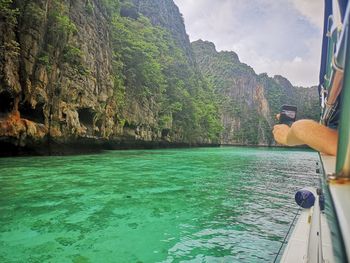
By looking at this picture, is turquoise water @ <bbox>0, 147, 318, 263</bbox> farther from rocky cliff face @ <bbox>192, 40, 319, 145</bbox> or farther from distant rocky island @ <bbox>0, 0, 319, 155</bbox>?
rocky cliff face @ <bbox>192, 40, 319, 145</bbox>

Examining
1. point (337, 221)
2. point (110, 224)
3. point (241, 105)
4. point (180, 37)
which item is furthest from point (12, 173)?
point (241, 105)

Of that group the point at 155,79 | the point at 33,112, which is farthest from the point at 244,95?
the point at 33,112

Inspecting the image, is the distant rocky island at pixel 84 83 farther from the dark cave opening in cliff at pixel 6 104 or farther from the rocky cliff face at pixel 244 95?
the rocky cliff face at pixel 244 95

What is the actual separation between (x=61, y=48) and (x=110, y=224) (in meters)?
15.0

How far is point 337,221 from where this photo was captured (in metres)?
0.64

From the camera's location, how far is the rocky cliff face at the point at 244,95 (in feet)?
289

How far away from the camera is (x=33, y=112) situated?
16109mm

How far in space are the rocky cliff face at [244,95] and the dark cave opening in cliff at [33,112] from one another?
7469 centimetres

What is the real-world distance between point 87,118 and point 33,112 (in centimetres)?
505

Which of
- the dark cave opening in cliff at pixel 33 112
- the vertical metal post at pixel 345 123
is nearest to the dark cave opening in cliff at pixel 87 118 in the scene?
the dark cave opening in cliff at pixel 33 112

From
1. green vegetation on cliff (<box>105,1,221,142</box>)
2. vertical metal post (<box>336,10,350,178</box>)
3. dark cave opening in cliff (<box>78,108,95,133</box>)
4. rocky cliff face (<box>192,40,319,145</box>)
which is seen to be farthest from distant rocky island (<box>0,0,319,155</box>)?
rocky cliff face (<box>192,40,319,145</box>)

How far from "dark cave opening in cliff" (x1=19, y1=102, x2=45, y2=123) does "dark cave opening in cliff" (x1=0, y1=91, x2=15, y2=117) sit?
0.89 m

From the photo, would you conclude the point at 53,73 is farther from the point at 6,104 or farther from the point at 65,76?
the point at 6,104

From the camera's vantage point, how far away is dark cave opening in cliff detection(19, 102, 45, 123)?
50.3 ft
